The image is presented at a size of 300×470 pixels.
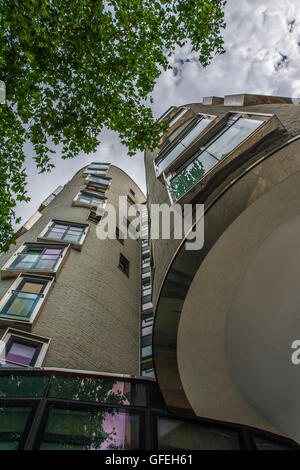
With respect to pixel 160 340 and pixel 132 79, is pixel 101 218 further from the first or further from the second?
pixel 160 340

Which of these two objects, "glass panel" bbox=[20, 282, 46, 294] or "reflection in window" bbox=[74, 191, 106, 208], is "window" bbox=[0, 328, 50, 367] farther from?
"reflection in window" bbox=[74, 191, 106, 208]

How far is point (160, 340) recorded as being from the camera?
557cm

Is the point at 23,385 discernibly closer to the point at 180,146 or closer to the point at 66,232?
the point at 180,146

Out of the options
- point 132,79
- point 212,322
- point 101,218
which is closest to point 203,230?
point 212,322

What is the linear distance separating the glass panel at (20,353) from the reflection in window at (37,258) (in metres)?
3.52

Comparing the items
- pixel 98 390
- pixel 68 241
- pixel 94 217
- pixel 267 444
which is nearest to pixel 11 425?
pixel 98 390

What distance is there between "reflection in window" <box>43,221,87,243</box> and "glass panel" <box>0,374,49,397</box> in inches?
326

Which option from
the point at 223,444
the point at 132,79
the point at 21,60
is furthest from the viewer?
the point at 132,79

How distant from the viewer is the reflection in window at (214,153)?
609 centimetres

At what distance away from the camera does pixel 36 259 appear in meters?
11.6

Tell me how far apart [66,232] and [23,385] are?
9.41m

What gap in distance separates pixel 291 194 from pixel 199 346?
142 inches

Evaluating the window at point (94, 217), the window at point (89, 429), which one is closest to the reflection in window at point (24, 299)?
the window at point (89, 429)

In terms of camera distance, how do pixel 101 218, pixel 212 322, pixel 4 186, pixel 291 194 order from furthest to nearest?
pixel 101 218
pixel 4 186
pixel 212 322
pixel 291 194
